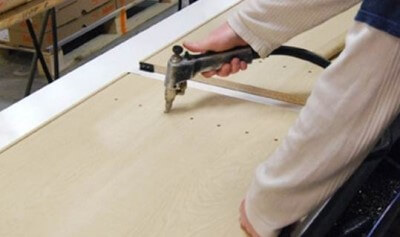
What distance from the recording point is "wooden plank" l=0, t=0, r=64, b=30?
2053mm

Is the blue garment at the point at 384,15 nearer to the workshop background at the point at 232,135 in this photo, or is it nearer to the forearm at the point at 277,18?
the workshop background at the point at 232,135

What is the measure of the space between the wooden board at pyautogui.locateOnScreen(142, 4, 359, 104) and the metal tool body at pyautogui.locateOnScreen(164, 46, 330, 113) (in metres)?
0.10

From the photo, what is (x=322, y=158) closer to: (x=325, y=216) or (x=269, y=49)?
(x=325, y=216)

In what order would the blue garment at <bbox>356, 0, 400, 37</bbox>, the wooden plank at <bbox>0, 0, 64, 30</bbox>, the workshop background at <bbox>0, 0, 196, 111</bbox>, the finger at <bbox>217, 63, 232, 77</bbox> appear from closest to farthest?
the blue garment at <bbox>356, 0, 400, 37</bbox> < the finger at <bbox>217, 63, 232, 77</bbox> < the wooden plank at <bbox>0, 0, 64, 30</bbox> < the workshop background at <bbox>0, 0, 196, 111</bbox>

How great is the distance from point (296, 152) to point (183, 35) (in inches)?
36.0

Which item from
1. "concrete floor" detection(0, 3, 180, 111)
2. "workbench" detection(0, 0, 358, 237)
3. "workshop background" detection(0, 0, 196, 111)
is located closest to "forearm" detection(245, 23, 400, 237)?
"workbench" detection(0, 0, 358, 237)

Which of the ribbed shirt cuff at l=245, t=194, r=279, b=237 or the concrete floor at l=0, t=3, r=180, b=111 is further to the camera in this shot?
the concrete floor at l=0, t=3, r=180, b=111

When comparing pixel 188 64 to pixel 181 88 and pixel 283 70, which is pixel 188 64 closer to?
pixel 181 88

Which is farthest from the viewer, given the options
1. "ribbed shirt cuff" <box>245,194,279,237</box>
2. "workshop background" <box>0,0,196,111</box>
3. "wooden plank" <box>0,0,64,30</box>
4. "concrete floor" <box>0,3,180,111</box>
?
"workshop background" <box>0,0,196,111</box>

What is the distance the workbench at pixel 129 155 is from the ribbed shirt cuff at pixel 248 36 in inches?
4.9

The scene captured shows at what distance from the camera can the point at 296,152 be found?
2.32 ft

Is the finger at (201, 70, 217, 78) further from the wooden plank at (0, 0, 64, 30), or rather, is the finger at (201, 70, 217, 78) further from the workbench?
the wooden plank at (0, 0, 64, 30)

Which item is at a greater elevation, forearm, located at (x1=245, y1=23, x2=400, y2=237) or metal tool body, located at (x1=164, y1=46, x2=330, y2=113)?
forearm, located at (x1=245, y1=23, x2=400, y2=237)

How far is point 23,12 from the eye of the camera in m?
2.10
